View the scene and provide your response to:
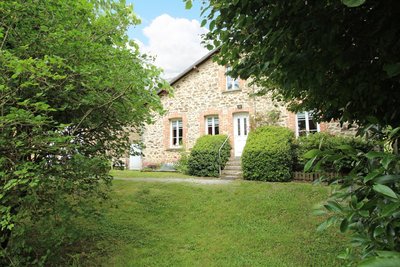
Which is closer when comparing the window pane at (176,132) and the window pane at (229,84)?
the window pane at (229,84)

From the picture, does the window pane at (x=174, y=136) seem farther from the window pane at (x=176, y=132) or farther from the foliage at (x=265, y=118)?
the foliage at (x=265, y=118)

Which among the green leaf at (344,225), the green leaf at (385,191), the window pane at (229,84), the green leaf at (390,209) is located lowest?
the green leaf at (344,225)

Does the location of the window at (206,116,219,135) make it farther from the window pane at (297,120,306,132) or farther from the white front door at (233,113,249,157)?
the window pane at (297,120,306,132)

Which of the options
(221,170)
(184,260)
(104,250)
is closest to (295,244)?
(184,260)

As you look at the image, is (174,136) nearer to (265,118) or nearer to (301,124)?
(265,118)

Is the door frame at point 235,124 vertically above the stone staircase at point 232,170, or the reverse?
the door frame at point 235,124

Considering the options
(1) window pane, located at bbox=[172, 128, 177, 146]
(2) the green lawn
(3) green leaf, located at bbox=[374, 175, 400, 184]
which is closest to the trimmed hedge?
(1) window pane, located at bbox=[172, 128, 177, 146]

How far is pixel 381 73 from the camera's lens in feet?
7.77

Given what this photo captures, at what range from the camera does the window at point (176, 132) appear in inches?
645

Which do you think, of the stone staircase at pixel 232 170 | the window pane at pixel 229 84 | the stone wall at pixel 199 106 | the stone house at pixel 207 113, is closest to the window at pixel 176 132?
the stone house at pixel 207 113

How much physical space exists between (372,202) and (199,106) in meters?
14.6

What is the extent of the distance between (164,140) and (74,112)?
1199 cm

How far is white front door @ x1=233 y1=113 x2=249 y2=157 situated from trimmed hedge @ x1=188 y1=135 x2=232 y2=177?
84 centimetres

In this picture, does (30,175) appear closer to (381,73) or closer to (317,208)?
(317,208)
